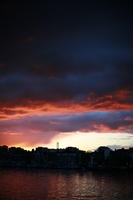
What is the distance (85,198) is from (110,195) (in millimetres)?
9010

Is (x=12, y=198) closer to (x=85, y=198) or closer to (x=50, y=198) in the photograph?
(x=50, y=198)

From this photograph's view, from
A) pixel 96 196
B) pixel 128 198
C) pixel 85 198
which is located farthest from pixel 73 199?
pixel 128 198

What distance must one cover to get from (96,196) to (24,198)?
19.1 metres

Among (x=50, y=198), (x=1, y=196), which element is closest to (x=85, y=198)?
(x=50, y=198)

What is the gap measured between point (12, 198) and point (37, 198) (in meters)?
5.75

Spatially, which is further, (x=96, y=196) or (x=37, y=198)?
(x=96, y=196)

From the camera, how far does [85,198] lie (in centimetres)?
7369

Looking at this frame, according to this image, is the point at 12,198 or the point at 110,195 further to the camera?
the point at 110,195

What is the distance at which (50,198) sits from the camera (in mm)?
71500

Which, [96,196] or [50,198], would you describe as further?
[96,196]

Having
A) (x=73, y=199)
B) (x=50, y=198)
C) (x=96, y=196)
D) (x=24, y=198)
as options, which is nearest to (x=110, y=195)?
(x=96, y=196)

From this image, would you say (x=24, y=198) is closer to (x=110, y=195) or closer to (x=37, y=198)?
(x=37, y=198)

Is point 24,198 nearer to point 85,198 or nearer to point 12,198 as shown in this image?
point 12,198

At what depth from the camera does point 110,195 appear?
7931cm
